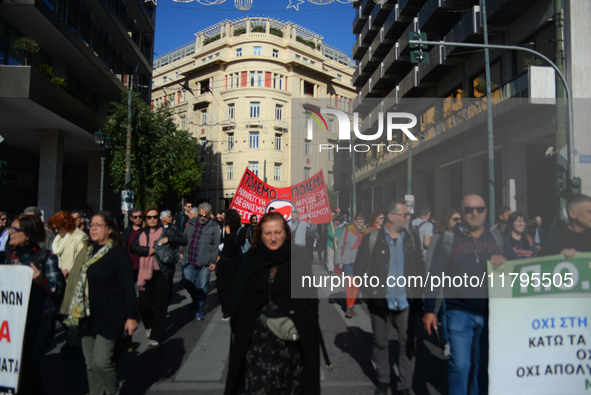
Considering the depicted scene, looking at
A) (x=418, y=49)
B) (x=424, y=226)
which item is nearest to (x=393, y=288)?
(x=424, y=226)

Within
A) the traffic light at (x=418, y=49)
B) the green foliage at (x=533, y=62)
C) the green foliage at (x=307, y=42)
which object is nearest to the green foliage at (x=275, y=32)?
the green foliage at (x=307, y=42)

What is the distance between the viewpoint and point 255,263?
3242mm

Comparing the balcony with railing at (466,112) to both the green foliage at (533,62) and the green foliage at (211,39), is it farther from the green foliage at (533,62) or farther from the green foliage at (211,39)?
the green foliage at (211,39)

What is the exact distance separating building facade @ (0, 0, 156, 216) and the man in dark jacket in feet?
40.2

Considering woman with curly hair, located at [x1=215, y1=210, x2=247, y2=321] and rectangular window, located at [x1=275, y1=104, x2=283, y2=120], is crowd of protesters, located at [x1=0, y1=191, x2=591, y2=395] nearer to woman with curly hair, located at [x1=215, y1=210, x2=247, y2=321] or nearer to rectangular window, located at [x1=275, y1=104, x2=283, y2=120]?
woman with curly hair, located at [x1=215, y1=210, x2=247, y2=321]

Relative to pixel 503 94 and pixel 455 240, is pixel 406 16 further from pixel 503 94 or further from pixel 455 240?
pixel 455 240

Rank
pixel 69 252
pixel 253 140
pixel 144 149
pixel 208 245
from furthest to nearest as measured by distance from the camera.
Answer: pixel 253 140 → pixel 144 149 → pixel 208 245 → pixel 69 252

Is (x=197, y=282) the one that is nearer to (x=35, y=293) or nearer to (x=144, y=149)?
(x=35, y=293)

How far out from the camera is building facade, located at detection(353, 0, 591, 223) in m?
13.8

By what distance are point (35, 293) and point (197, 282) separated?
3.77 m

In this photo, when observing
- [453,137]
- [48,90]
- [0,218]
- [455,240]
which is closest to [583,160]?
[453,137]

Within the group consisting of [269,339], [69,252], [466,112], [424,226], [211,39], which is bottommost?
[269,339]

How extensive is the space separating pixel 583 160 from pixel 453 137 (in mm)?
7792

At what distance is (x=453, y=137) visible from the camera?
18.7 m
